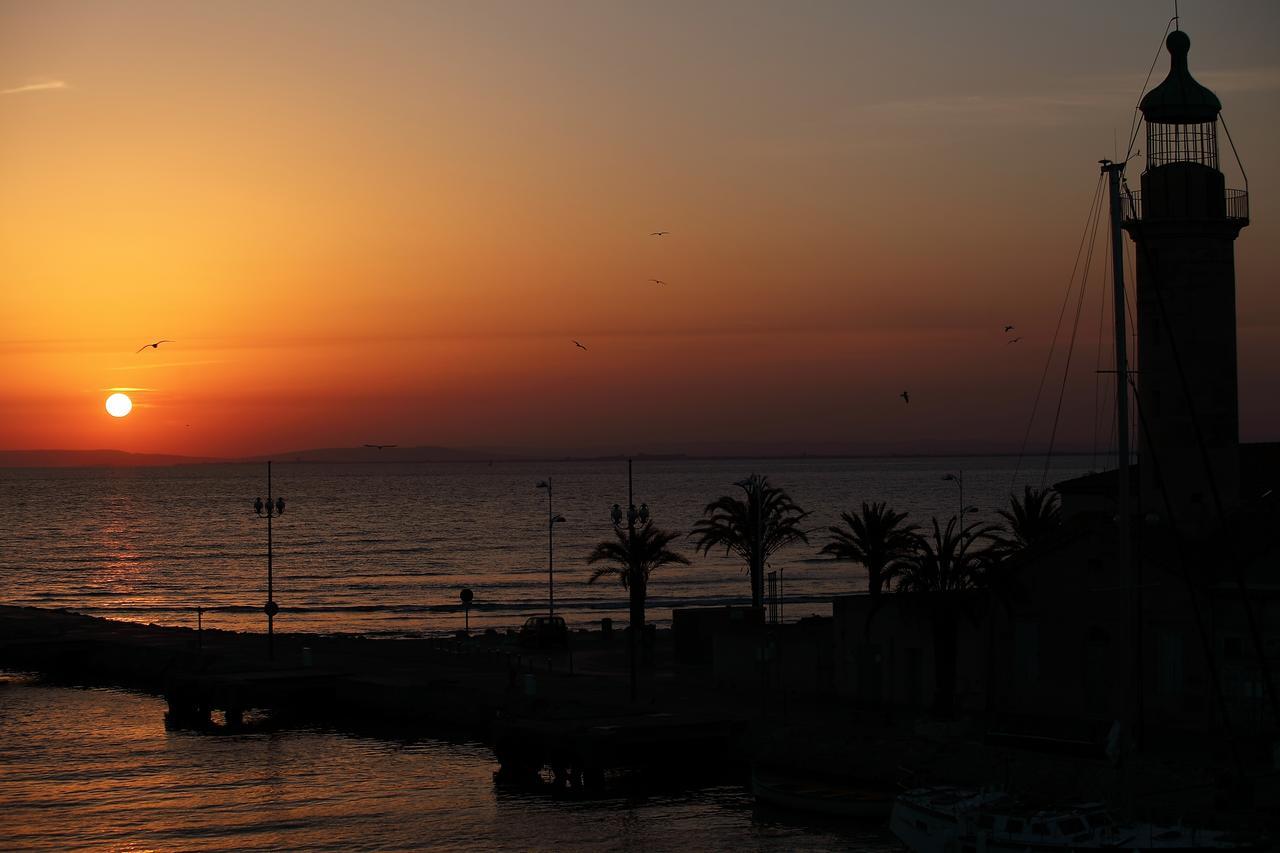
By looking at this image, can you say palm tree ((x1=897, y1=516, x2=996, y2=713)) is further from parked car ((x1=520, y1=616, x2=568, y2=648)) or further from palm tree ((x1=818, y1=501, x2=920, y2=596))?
parked car ((x1=520, y1=616, x2=568, y2=648))

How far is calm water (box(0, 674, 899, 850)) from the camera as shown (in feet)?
116

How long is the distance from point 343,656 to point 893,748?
3268 cm

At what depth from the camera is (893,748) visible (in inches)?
1446

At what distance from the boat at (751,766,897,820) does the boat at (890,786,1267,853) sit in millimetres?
3981

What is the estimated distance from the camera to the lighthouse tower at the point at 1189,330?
4125cm

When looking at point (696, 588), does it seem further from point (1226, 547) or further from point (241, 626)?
point (1226, 547)

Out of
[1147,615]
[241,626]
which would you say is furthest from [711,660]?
[241,626]

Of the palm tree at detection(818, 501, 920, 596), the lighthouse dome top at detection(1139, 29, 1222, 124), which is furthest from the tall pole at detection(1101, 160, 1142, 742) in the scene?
the palm tree at detection(818, 501, 920, 596)

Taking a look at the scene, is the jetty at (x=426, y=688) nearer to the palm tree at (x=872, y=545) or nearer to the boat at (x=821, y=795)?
the boat at (x=821, y=795)

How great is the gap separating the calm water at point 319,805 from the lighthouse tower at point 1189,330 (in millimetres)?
14802

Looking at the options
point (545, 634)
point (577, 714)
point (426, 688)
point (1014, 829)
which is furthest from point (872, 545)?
point (1014, 829)

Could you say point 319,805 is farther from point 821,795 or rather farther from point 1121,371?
point 1121,371

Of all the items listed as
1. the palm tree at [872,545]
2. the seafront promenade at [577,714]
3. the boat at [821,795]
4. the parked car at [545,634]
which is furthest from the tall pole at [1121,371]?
the parked car at [545,634]

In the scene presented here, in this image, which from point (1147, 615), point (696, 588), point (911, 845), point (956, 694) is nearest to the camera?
point (911, 845)
